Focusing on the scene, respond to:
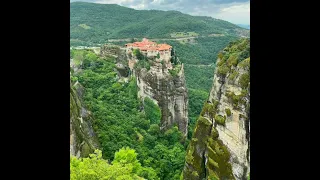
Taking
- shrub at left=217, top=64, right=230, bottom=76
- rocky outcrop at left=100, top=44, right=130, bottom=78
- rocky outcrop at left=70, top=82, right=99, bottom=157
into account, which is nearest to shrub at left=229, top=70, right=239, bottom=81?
shrub at left=217, top=64, right=230, bottom=76

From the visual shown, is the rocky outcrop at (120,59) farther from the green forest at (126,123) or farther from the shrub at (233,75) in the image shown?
the shrub at (233,75)

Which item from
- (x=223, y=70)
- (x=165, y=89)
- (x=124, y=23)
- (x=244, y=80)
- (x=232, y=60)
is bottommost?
(x=165, y=89)

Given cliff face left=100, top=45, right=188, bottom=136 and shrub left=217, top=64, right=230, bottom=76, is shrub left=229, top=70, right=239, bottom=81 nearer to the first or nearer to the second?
shrub left=217, top=64, right=230, bottom=76

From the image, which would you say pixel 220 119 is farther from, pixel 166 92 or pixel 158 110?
pixel 158 110

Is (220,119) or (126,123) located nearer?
(220,119)

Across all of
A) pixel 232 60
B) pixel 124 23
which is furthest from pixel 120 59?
pixel 124 23

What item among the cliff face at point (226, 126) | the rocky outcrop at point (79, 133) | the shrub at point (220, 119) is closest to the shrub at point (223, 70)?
the cliff face at point (226, 126)
